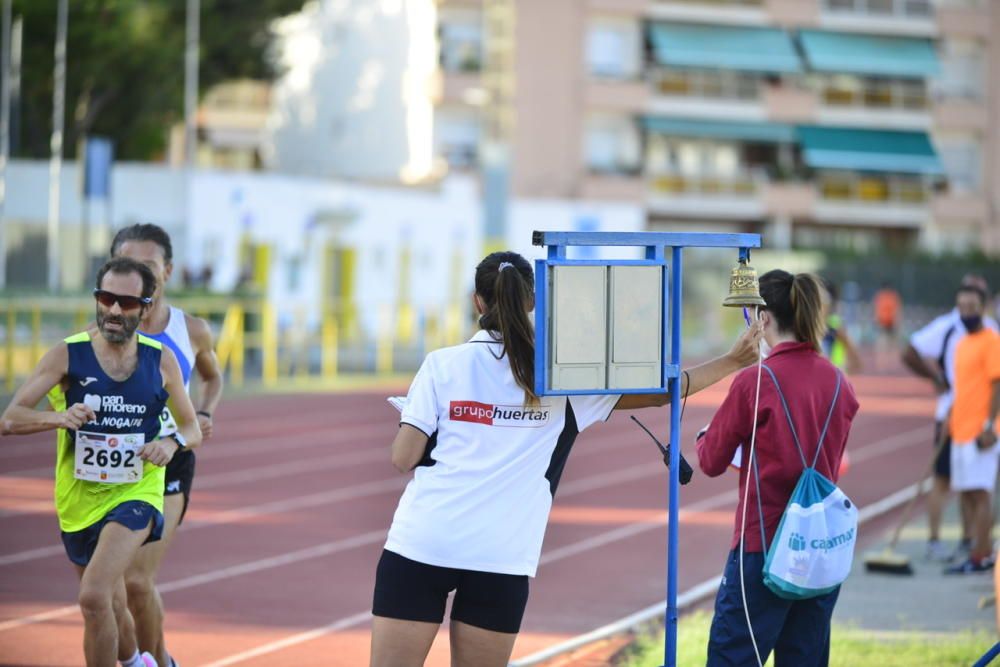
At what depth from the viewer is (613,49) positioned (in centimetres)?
6166

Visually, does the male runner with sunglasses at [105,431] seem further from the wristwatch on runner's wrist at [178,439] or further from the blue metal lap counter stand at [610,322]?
the blue metal lap counter stand at [610,322]

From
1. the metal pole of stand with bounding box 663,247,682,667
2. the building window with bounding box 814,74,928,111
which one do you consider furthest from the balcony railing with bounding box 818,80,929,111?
the metal pole of stand with bounding box 663,247,682,667

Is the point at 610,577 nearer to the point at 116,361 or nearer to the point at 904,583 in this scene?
the point at 904,583

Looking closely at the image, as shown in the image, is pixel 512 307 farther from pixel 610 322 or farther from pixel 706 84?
pixel 706 84

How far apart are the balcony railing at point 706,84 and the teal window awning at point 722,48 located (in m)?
0.60

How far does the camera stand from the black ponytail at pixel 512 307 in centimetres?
512

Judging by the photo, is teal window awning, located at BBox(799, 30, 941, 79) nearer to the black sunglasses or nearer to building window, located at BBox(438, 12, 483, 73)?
building window, located at BBox(438, 12, 483, 73)

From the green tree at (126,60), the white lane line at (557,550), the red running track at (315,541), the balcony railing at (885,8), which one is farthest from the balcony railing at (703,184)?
the white lane line at (557,550)

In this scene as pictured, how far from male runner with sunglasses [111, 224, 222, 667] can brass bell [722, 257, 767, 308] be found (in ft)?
8.33

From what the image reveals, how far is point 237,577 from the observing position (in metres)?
11.2

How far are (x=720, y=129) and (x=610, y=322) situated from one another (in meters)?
58.3

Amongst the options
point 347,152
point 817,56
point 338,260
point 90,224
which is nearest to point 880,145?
point 817,56

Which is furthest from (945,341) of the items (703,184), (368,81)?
(703,184)

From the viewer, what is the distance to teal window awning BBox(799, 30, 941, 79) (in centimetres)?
6266
